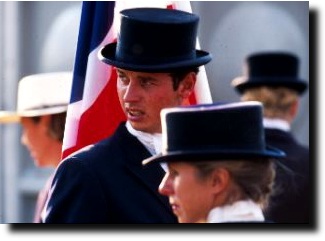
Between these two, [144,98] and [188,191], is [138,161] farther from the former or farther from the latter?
[188,191]

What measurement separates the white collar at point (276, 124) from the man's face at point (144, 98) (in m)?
0.29

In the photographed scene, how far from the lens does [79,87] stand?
267 cm

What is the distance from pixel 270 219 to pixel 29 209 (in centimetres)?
66

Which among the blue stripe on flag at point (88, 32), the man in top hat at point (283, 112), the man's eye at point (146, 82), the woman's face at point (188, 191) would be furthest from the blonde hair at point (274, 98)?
the woman's face at point (188, 191)

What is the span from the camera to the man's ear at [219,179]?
2.02m

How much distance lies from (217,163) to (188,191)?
79 mm

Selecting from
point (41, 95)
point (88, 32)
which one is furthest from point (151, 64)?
point (41, 95)

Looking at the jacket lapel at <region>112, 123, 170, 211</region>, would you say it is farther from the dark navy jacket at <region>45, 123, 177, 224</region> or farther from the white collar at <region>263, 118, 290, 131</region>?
the white collar at <region>263, 118, 290, 131</region>

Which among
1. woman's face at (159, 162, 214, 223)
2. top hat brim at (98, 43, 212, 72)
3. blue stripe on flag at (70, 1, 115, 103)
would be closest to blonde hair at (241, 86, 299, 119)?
top hat brim at (98, 43, 212, 72)

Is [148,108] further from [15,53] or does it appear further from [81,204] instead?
[15,53]

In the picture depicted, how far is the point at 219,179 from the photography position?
2029mm

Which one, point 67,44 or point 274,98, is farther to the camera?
point 67,44

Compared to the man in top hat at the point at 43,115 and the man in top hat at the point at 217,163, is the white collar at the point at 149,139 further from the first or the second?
the man in top hat at the point at 43,115

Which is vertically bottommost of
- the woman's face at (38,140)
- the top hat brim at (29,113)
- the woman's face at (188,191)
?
the woman's face at (38,140)
